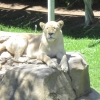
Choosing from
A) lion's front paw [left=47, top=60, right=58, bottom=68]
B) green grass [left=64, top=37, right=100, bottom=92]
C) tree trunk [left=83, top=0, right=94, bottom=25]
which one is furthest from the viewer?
tree trunk [left=83, top=0, right=94, bottom=25]

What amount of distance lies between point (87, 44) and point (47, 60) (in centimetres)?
595

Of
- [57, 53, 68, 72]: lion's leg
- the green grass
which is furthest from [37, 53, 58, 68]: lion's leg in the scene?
the green grass

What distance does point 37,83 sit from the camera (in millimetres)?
5328

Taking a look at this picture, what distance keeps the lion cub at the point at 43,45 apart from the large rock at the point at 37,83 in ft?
0.61

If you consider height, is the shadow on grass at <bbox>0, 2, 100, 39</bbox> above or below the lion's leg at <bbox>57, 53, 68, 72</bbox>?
below

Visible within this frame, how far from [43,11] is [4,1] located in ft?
9.67

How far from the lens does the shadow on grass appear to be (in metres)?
14.1

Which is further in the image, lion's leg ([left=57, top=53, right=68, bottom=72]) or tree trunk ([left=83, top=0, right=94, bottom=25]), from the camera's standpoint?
tree trunk ([left=83, top=0, right=94, bottom=25])

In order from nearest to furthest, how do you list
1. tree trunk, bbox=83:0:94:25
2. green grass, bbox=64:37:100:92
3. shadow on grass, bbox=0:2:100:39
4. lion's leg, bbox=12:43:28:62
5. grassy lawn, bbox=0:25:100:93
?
lion's leg, bbox=12:43:28:62, green grass, bbox=64:37:100:92, grassy lawn, bbox=0:25:100:93, shadow on grass, bbox=0:2:100:39, tree trunk, bbox=83:0:94:25

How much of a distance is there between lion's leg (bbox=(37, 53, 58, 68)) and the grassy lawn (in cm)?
219

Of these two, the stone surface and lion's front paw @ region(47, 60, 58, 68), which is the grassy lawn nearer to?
the stone surface

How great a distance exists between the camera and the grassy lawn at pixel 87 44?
28.9 feet

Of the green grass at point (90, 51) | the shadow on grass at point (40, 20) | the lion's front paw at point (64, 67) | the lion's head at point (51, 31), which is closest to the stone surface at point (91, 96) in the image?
the lion's front paw at point (64, 67)

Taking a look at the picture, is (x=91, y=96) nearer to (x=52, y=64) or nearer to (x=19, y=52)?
(x=52, y=64)
